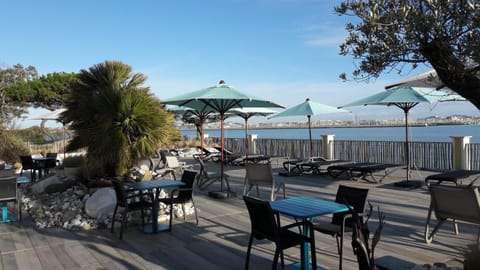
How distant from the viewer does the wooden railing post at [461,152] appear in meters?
10.0

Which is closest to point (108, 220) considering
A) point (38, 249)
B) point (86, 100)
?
point (38, 249)

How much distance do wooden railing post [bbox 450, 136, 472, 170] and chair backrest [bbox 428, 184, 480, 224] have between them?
690cm

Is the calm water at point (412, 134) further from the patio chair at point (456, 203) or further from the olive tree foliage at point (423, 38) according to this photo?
the olive tree foliage at point (423, 38)

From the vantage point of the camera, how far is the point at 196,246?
4.50 metres

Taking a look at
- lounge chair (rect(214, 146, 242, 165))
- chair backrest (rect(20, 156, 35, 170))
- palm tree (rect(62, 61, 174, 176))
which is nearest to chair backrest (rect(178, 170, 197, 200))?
palm tree (rect(62, 61, 174, 176))

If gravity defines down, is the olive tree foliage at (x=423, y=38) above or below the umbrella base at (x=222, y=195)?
above

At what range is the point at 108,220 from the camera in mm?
5680

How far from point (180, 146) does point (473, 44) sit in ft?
64.7

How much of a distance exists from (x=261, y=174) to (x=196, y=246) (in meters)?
2.61

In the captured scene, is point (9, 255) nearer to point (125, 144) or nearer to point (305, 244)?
point (125, 144)

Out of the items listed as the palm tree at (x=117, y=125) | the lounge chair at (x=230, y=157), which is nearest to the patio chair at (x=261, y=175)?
the palm tree at (x=117, y=125)

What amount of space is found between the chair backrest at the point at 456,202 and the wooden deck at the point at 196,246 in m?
0.33

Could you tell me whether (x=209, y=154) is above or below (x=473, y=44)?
below

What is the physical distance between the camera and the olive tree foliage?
2479 mm
